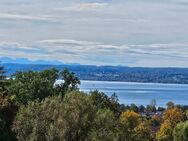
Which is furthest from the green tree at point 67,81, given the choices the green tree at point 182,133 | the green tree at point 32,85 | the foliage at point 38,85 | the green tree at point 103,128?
the green tree at point 103,128

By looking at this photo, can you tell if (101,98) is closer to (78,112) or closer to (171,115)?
(78,112)

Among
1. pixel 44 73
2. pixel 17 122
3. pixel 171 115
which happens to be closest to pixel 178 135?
pixel 44 73

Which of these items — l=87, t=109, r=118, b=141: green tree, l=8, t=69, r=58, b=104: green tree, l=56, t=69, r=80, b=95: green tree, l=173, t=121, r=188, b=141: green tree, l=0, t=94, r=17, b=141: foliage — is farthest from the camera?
l=173, t=121, r=188, b=141: green tree

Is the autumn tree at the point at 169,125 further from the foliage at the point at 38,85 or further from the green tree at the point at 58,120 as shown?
the green tree at the point at 58,120

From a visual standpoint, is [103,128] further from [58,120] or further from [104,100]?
[104,100]

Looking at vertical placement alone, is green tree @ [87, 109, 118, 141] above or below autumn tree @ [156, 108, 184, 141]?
above

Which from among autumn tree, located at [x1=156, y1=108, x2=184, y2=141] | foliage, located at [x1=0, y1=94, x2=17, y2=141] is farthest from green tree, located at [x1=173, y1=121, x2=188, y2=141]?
foliage, located at [x1=0, y1=94, x2=17, y2=141]

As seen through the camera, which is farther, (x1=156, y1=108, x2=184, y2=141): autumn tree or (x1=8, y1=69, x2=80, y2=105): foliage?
(x1=156, y1=108, x2=184, y2=141): autumn tree

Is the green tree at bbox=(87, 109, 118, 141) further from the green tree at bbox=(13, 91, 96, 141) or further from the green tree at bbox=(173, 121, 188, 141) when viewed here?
the green tree at bbox=(173, 121, 188, 141)

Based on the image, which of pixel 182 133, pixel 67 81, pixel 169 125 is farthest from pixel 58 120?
pixel 169 125

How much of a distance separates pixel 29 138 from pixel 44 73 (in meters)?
22.7

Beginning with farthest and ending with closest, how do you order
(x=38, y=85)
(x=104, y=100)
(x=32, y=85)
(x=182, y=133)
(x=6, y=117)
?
(x=182, y=133) → (x=38, y=85) → (x=32, y=85) → (x=104, y=100) → (x=6, y=117)

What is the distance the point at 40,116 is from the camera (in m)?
32.7

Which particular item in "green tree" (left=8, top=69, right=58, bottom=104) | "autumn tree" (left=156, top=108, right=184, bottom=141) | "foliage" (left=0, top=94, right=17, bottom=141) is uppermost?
"green tree" (left=8, top=69, right=58, bottom=104)
